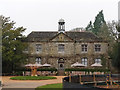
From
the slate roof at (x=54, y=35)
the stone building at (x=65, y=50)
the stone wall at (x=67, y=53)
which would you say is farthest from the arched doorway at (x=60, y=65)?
the slate roof at (x=54, y=35)

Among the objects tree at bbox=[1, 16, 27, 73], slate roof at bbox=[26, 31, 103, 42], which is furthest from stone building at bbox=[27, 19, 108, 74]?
tree at bbox=[1, 16, 27, 73]

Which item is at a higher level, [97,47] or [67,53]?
[97,47]

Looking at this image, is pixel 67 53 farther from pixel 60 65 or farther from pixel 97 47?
pixel 97 47

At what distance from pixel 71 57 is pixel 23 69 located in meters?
8.76

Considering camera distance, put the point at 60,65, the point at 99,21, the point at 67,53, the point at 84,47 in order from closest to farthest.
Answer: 1. the point at 60,65
2. the point at 67,53
3. the point at 84,47
4. the point at 99,21

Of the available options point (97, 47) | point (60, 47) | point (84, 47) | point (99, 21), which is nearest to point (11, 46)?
point (60, 47)

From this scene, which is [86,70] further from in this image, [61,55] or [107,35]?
[107,35]

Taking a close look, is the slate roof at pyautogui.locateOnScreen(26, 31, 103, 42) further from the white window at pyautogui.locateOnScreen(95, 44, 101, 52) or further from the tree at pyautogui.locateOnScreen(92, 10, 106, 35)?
the tree at pyautogui.locateOnScreen(92, 10, 106, 35)

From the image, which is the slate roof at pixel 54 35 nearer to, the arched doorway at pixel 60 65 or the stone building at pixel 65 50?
the stone building at pixel 65 50

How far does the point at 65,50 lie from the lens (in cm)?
3759

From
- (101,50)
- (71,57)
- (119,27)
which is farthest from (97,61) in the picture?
(119,27)

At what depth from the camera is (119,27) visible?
33.1ft

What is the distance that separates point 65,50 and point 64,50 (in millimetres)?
182

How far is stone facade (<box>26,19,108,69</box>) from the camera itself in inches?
1470
